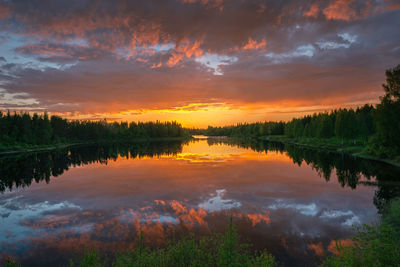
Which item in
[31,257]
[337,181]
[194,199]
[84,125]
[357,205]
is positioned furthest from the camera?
[84,125]

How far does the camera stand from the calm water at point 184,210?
14875mm

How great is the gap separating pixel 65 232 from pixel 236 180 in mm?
23863

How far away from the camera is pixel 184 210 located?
69.4 feet

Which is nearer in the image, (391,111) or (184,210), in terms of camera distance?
(184,210)

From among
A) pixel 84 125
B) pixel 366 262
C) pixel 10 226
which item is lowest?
pixel 10 226

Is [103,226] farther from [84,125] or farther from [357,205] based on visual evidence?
[84,125]

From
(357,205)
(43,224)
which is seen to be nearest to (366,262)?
(357,205)

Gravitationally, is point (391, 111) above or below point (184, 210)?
above

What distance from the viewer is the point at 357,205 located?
2227cm

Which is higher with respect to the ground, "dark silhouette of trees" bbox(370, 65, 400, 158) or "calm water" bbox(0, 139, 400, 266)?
"dark silhouette of trees" bbox(370, 65, 400, 158)

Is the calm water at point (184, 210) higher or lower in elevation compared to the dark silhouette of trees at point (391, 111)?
lower

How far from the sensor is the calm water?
1488 cm

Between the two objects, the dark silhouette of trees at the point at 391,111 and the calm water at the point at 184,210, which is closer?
the calm water at the point at 184,210

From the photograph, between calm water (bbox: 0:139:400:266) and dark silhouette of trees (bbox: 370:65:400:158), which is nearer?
calm water (bbox: 0:139:400:266)
